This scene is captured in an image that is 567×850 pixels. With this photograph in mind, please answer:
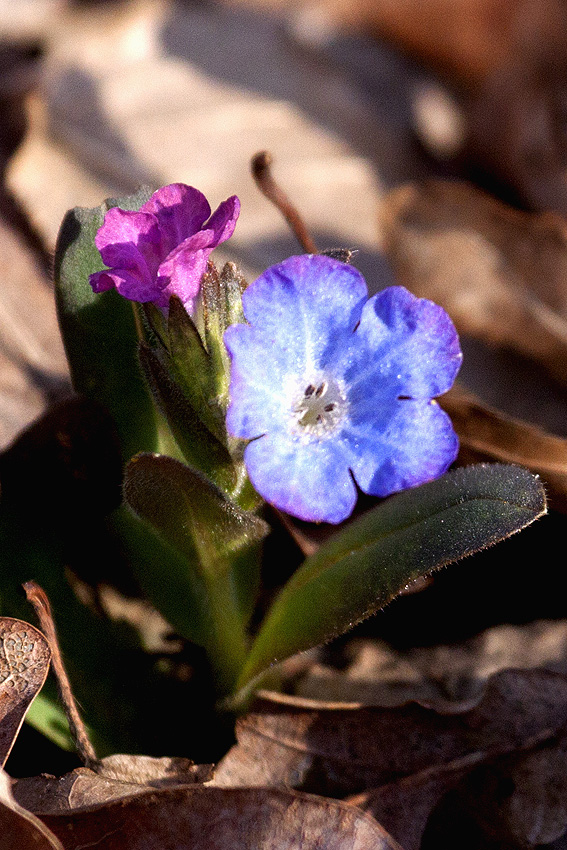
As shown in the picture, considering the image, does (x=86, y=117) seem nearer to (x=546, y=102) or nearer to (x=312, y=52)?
(x=312, y=52)

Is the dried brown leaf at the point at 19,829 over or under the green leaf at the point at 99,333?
under

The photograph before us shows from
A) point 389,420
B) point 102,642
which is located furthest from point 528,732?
point 102,642

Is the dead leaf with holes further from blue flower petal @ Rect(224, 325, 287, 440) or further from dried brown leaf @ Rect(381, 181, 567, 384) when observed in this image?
dried brown leaf @ Rect(381, 181, 567, 384)

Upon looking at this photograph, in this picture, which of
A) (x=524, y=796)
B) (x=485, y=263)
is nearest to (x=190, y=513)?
(x=524, y=796)

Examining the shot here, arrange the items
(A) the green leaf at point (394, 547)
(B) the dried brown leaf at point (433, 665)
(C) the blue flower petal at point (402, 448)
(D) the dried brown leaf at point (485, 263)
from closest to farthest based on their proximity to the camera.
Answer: (C) the blue flower petal at point (402, 448), (A) the green leaf at point (394, 547), (B) the dried brown leaf at point (433, 665), (D) the dried brown leaf at point (485, 263)

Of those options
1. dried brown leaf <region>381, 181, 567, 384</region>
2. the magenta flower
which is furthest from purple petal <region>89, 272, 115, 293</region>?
dried brown leaf <region>381, 181, 567, 384</region>

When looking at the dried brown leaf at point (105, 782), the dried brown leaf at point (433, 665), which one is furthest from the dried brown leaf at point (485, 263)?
the dried brown leaf at point (105, 782)

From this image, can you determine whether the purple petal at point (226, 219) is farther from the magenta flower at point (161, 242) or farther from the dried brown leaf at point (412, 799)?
the dried brown leaf at point (412, 799)
